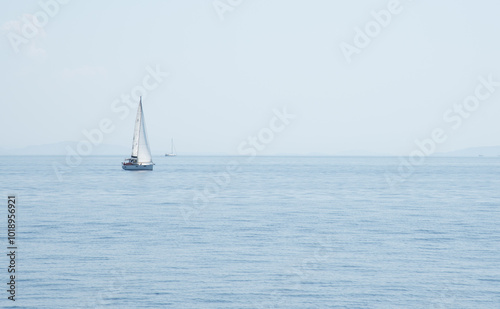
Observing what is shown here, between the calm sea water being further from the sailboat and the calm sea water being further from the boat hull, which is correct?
the boat hull

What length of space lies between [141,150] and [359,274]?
100 meters

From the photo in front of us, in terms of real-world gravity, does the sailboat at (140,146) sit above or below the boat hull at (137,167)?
above

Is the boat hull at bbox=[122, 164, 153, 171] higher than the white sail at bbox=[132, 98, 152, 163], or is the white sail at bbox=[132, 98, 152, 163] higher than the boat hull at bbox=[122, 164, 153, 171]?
the white sail at bbox=[132, 98, 152, 163]

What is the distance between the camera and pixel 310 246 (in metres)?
36.7

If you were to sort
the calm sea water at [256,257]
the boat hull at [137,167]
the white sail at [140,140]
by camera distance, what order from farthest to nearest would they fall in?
the boat hull at [137,167] < the white sail at [140,140] < the calm sea water at [256,257]

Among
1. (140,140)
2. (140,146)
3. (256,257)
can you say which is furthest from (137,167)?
(256,257)

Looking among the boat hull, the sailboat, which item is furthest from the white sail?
the boat hull

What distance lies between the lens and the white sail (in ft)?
404

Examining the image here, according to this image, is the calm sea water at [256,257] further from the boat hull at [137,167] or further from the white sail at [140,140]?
the boat hull at [137,167]

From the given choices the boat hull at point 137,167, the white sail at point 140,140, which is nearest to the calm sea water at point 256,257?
the white sail at point 140,140

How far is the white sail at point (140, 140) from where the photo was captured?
4843 inches

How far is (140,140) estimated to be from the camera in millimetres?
122875

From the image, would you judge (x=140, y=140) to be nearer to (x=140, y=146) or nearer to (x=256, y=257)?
(x=140, y=146)

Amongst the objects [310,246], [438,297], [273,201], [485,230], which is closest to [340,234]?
[310,246]
